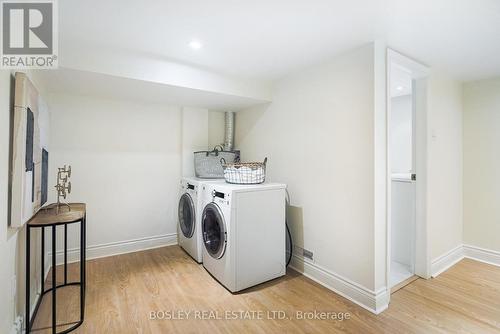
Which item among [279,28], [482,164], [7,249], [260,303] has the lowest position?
[260,303]

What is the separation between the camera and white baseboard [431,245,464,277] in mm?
2559

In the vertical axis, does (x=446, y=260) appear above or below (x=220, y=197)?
below

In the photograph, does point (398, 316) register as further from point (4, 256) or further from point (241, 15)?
point (4, 256)

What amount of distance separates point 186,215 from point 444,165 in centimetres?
309

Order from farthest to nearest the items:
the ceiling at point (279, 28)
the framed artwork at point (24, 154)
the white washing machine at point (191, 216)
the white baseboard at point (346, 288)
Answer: the white washing machine at point (191, 216), the white baseboard at point (346, 288), the ceiling at point (279, 28), the framed artwork at point (24, 154)

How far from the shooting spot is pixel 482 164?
114 inches

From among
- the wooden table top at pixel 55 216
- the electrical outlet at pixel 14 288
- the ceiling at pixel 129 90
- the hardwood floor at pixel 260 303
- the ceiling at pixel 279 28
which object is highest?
the ceiling at pixel 279 28

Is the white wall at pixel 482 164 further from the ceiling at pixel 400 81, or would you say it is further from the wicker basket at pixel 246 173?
the wicker basket at pixel 246 173

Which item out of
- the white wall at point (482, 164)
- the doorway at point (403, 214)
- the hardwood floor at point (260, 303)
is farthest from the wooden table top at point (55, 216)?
the white wall at point (482, 164)

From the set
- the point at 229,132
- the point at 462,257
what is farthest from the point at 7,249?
the point at 462,257

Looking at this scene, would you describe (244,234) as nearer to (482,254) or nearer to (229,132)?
(229,132)

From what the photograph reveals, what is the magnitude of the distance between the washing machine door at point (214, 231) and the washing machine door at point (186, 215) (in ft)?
0.98

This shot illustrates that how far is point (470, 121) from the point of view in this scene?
Result: 2.96 metres

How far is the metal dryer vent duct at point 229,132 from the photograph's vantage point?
368 cm
